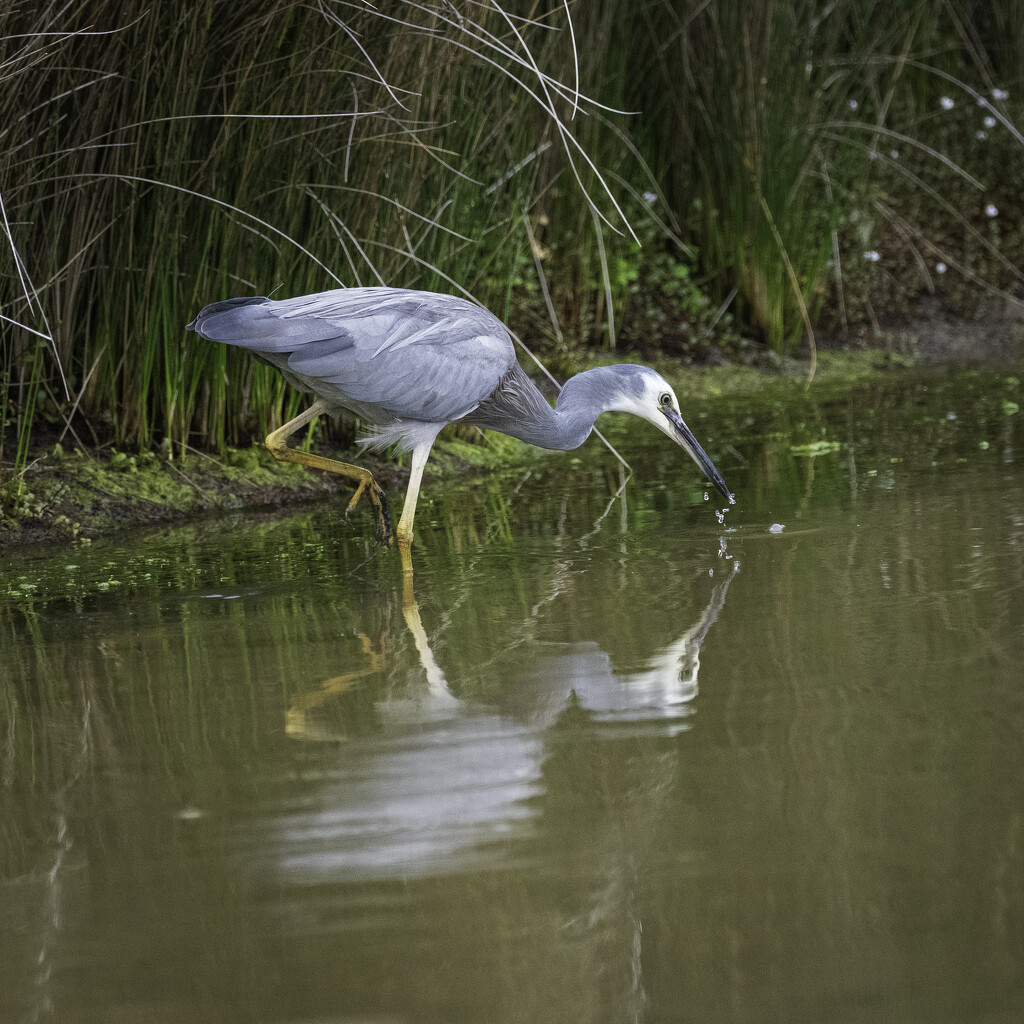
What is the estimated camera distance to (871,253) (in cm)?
793

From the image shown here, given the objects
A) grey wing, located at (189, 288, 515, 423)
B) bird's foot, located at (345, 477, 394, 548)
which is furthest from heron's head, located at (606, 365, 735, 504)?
bird's foot, located at (345, 477, 394, 548)

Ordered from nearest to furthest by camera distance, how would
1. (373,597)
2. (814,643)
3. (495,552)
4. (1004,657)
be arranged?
(1004,657) → (814,643) → (373,597) → (495,552)

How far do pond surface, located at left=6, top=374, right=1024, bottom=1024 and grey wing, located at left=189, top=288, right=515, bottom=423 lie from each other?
503 mm

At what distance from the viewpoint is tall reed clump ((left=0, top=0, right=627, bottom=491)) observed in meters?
4.19

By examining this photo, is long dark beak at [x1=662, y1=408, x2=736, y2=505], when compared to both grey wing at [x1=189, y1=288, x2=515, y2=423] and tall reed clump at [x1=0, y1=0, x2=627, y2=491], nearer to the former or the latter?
grey wing at [x1=189, y1=288, x2=515, y2=423]

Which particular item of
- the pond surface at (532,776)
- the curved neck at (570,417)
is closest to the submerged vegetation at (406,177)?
the curved neck at (570,417)

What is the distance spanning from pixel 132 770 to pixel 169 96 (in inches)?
103

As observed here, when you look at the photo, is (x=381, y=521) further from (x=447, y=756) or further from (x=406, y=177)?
(x=447, y=756)

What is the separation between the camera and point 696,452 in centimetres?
465

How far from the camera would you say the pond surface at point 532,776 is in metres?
1.74

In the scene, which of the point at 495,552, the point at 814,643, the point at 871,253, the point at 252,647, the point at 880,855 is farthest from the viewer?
the point at 871,253

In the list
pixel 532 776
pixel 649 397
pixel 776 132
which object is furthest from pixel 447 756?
pixel 776 132

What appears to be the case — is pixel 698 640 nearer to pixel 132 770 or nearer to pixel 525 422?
pixel 132 770

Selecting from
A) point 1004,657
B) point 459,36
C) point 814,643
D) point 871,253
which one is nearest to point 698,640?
point 814,643
